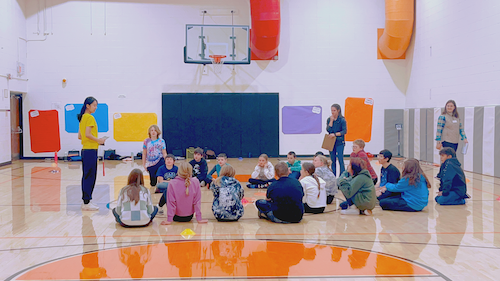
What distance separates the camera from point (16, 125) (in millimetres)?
14641

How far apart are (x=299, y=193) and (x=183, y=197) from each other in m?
1.57

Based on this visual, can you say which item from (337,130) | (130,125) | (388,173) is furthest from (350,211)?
(130,125)

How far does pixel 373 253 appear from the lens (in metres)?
4.46

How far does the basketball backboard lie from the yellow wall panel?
2816 millimetres

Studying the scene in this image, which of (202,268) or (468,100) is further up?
(468,100)

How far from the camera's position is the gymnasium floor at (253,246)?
3.88 m

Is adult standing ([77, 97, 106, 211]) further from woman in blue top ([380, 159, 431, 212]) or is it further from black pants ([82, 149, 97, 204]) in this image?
woman in blue top ([380, 159, 431, 212])

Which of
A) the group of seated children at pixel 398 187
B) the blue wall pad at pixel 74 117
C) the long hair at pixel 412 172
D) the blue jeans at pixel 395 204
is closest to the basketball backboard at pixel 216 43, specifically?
the blue wall pad at pixel 74 117

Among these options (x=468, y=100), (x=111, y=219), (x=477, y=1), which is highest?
(x=477, y=1)

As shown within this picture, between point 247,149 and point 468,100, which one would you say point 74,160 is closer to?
point 247,149

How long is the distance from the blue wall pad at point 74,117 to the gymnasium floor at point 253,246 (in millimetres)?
8061

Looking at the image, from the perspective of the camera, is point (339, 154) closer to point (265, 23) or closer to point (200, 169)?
point (200, 169)

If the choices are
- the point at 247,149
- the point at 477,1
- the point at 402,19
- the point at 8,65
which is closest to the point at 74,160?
the point at 8,65

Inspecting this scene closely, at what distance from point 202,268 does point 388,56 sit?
1328 centimetres
